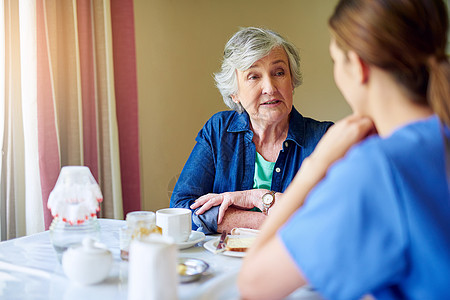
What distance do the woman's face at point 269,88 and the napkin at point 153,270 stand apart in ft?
3.71

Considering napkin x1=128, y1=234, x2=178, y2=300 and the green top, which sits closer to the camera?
napkin x1=128, y1=234, x2=178, y2=300

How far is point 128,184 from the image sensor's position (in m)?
2.44

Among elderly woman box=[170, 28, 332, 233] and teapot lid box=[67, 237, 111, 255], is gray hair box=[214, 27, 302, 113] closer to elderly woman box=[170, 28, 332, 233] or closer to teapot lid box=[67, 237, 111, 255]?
elderly woman box=[170, 28, 332, 233]

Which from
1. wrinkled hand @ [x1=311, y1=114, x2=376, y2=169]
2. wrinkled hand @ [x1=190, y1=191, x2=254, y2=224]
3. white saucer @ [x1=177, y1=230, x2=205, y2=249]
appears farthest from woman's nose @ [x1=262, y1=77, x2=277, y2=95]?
wrinkled hand @ [x1=311, y1=114, x2=376, y2=169]

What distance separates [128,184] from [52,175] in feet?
1.87

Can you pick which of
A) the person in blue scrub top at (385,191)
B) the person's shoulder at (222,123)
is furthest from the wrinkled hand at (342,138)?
the person's shoulder at (222,123)

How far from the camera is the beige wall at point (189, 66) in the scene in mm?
2793

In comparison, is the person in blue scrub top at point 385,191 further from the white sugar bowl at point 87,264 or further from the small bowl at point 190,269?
the white sugar bowl at point 87,264

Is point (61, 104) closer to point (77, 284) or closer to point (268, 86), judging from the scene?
point (268, 86)

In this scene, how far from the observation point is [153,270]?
709 mm

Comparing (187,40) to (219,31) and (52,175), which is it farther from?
(52,175)

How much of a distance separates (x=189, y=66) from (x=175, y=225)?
7.26 feet

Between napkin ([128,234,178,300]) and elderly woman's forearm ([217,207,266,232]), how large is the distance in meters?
0.67

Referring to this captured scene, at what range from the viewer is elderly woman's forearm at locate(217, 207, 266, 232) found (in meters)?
1.39
